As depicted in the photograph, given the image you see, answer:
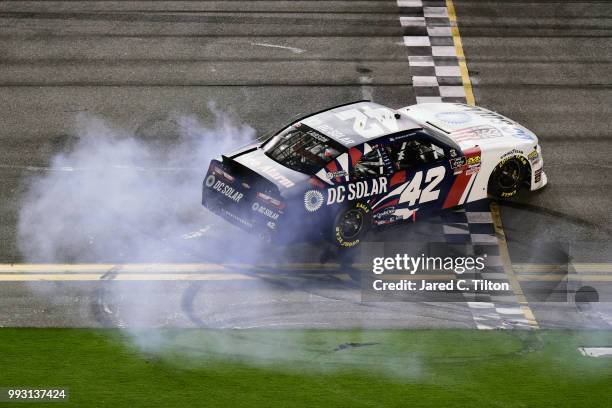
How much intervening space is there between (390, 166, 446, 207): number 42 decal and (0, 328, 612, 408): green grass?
2.43 meters

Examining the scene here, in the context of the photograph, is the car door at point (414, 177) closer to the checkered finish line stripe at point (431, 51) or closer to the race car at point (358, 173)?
the race car at point (358, 173)

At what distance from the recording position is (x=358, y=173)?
13742mm

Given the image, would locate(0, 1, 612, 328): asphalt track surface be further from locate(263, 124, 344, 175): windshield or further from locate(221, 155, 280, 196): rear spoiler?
locate(263, 124, 344, 175): windshield

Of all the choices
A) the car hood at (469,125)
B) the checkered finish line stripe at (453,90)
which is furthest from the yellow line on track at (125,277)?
the car hood at (469,125)

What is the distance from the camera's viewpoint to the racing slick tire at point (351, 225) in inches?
536

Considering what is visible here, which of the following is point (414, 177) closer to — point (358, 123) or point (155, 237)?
point (358, 123)

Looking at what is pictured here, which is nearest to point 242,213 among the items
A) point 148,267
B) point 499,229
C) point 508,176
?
point 148,267

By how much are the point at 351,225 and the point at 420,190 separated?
3.86ft

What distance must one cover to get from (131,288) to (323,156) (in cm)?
302

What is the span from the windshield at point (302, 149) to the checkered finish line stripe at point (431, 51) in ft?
14.5

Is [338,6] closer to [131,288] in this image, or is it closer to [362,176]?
[362,176]

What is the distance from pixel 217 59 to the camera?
1942 centimetres

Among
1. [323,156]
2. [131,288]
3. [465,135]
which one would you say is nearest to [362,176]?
[323,156]

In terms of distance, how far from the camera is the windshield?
1371cm
